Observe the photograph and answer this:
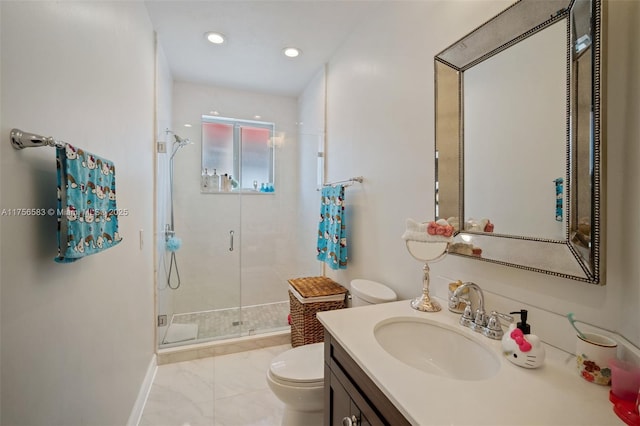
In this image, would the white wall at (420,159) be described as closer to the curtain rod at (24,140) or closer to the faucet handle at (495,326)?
the faucet handle at (495,326)

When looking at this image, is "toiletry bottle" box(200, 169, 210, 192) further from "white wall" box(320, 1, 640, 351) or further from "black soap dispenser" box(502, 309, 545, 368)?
"black soap dispenser" box(502, 309, 545, 368)

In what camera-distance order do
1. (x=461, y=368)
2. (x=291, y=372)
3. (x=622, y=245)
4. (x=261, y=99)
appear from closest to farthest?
(x=622, y=245) < (x=461, y=368) < (x=291, y=372) < (x=261, y=99)

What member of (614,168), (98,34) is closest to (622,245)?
(614,168)

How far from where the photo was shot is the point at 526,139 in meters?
1.02

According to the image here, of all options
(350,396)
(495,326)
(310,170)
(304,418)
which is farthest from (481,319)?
(310,170)

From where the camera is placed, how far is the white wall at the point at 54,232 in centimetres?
73

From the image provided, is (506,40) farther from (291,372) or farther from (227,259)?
(227,259)

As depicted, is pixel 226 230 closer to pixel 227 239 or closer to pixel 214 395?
pixel 227 239

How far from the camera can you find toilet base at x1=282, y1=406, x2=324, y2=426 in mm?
1478

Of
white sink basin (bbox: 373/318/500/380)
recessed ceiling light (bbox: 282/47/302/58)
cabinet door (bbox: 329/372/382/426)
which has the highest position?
recessed ceiling light (bbox: 282/47/302/58)

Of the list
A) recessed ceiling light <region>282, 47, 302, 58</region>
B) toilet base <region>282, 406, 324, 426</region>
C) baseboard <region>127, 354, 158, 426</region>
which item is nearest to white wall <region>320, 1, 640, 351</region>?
recessed ceiling light <region>282, 47, 302, 58</region>

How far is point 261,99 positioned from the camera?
350 cm

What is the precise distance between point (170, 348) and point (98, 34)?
7.42ft

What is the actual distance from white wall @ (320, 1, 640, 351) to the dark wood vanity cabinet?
2.01 ft
